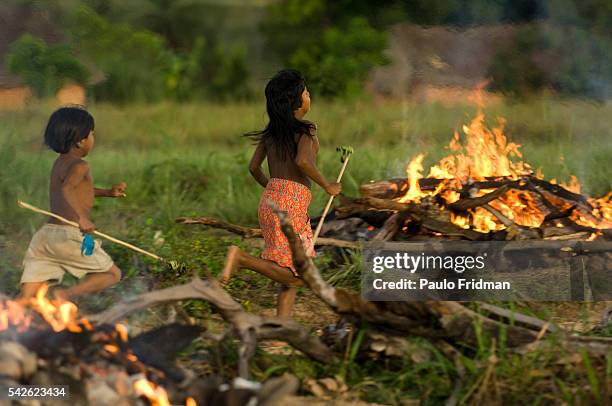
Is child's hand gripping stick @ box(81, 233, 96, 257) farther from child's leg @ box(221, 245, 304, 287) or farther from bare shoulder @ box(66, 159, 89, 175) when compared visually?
child's leg @ box(221, 245, 304, 287)

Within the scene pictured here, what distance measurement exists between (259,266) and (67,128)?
122 cm

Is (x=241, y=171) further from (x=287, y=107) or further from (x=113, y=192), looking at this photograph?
(x=287, y=107)

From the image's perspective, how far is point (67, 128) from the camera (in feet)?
17.1

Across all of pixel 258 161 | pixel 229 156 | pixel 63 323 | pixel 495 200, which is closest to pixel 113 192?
pixel 258 161

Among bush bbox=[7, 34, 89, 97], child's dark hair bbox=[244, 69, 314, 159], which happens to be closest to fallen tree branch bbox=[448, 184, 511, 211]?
child's dark hair bbox=[244, 69, 314, 159]

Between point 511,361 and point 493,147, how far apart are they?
285cm

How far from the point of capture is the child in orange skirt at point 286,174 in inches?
203

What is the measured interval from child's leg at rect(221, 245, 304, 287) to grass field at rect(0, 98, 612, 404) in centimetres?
58

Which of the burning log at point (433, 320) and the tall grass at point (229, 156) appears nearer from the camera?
the burning log at point (433, 320)

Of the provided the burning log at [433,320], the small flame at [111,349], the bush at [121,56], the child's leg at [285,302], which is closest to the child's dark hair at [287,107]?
the child's leg at [285,302]

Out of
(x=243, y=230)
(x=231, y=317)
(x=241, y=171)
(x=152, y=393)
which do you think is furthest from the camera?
(x=241, y=171)

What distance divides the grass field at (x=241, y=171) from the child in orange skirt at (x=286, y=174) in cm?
73

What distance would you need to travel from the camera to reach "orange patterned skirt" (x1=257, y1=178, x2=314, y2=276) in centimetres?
521

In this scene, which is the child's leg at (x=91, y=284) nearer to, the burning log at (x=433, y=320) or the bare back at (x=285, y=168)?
the bare back at (x=285, y=168)
